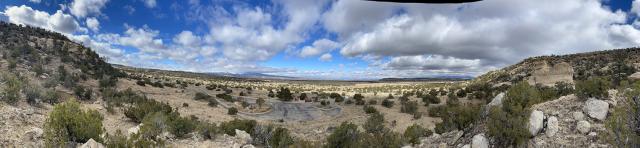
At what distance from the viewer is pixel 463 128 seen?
14781mm

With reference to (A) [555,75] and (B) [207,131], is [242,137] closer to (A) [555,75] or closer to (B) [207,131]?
(B) [207,131]

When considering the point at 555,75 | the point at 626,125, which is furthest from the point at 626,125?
the point at 555,75

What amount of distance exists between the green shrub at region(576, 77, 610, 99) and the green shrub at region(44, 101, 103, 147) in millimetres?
15079

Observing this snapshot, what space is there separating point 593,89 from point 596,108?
153cm

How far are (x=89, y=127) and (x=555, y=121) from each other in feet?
44.2

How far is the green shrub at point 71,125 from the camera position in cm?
1184

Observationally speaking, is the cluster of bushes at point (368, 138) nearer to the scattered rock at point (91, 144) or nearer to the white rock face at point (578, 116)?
the white rock face at point (578, 116)

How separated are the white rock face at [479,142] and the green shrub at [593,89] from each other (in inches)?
160

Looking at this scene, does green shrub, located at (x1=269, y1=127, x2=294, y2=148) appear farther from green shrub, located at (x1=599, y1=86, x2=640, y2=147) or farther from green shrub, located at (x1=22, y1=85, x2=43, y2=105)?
green shrub, located at (x1=22, y1=85, x2=43, y2=105)

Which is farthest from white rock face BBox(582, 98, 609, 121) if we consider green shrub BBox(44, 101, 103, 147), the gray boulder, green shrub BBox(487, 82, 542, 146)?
green shrub BBox(44, 101, 103, 147)

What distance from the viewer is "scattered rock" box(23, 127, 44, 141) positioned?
490 inches

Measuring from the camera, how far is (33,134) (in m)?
12.7

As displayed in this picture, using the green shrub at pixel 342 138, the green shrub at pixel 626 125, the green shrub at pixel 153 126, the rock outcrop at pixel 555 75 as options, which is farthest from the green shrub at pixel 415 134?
the rock outcrop at pixel 555 75

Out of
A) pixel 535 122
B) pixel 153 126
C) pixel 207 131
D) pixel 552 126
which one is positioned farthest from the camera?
pixel 207 131
